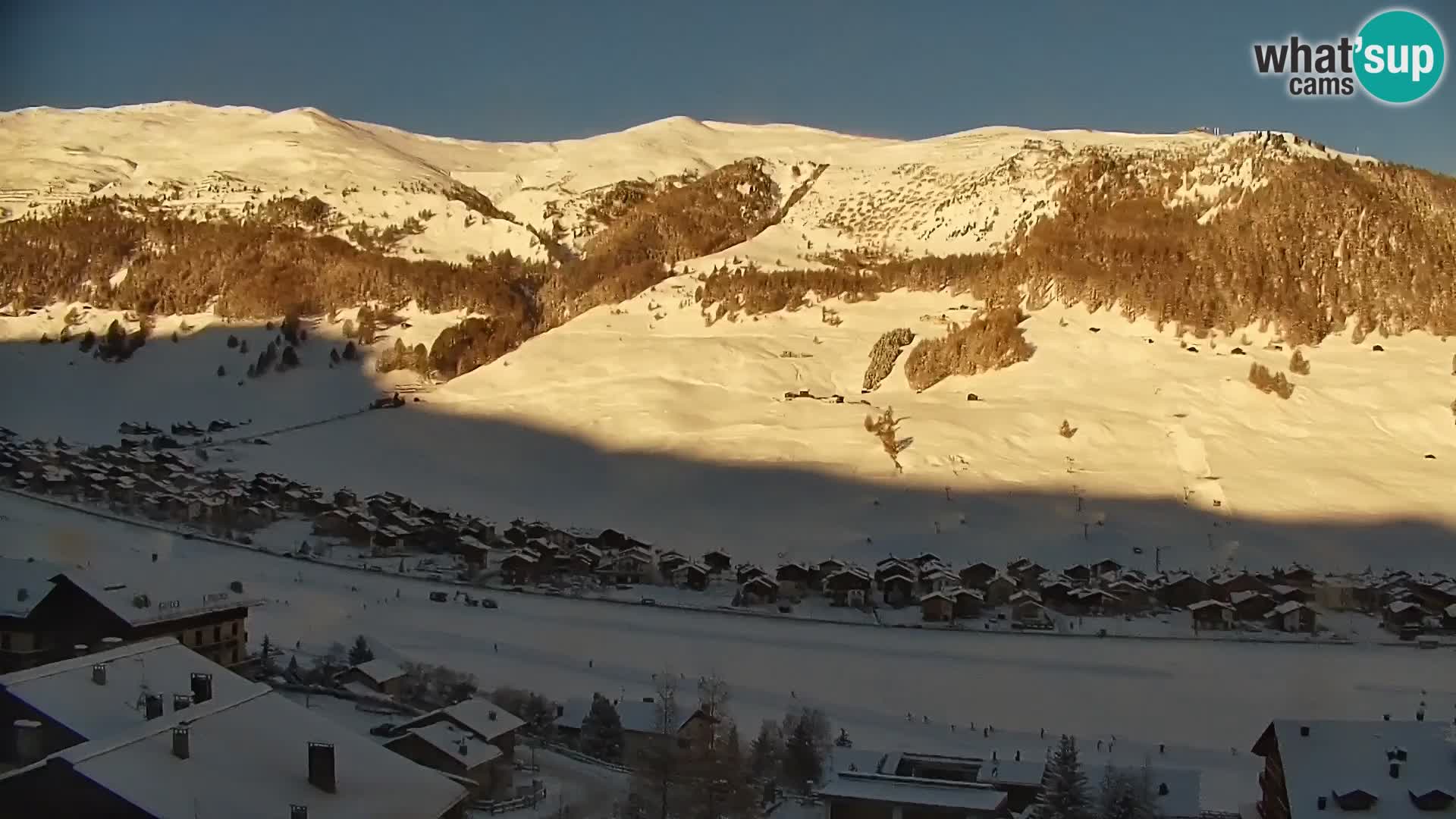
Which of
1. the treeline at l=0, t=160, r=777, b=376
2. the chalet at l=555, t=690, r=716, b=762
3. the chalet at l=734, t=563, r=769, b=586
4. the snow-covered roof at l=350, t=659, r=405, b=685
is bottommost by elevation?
the chalet at l=555, t=690, r=716, b=762

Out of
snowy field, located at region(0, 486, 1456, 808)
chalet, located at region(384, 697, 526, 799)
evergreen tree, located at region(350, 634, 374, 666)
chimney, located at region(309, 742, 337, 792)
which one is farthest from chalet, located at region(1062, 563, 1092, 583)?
chimney, located at region(309, 742, 337, 792)

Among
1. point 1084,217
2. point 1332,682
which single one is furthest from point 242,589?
point 1084,217

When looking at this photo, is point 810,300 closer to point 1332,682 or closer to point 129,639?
point 1332,682

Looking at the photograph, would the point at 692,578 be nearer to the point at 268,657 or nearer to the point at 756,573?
the point at 756,573

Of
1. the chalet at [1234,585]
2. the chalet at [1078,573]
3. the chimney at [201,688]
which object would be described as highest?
the chimney at [201,688]

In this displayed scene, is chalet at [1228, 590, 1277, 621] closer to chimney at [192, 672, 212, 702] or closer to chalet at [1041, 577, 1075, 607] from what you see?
chalet at [1041, 577, 1075, 607]

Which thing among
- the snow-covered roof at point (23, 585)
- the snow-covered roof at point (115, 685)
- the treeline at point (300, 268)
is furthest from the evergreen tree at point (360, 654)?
the treeline at point (300, 268)

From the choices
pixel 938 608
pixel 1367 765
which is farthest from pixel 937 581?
pixel 1367 765

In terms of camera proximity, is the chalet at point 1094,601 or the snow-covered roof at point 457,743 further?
the chalet at point 1094,601

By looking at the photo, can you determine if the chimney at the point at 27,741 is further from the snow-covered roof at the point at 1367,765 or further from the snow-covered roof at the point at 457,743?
the snow-covered roof at the point at 1367,765
